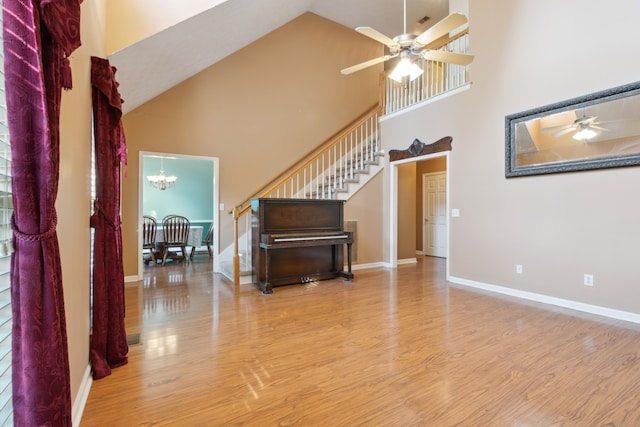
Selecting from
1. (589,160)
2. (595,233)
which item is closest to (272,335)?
(595,233)

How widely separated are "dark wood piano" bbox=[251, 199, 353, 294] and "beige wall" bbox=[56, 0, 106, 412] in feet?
7.74

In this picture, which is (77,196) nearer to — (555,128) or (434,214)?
(555,128)

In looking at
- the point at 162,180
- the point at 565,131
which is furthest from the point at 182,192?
the point at 565,131

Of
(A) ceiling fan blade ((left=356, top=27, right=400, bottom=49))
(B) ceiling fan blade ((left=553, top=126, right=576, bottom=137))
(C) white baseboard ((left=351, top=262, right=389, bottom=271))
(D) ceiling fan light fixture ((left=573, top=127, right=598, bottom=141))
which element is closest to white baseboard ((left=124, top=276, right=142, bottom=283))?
(C) white baseboard ((left=351, top=262, right=389, bottom=271))

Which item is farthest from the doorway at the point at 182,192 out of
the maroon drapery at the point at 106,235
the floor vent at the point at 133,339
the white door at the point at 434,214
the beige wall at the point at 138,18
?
the maroon drapery at the point at 106,235

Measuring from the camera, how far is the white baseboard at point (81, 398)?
1.60 metres

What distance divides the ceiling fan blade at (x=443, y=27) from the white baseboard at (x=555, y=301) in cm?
331

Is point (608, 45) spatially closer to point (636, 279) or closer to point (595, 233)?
point (595, 233)

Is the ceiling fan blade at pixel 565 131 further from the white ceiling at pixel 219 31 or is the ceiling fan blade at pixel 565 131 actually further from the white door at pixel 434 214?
the white ceiling at pixel 219 31

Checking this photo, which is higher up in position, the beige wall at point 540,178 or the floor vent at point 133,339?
the beige wall at point 540,178

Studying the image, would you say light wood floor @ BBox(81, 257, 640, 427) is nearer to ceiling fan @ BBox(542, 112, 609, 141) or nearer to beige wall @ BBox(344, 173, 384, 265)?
ceiling fan @ BBox(542, 112, 609, 141)

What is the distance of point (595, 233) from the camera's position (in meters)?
3.38

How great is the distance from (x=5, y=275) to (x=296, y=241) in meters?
3.36

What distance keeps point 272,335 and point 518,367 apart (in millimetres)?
1942
